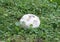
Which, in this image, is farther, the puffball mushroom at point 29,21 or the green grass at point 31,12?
the puffball mushroom at point 29,21

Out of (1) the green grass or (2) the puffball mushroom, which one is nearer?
(1) the green grass

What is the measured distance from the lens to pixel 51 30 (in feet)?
16.6

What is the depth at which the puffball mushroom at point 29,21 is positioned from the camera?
16.2 ft

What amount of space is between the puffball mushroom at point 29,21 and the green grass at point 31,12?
0.08 m

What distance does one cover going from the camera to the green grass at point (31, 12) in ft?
15.6

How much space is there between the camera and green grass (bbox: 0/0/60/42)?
4746mm

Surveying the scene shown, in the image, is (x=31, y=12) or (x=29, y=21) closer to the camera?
(x=29, y=21)

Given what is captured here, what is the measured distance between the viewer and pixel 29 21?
5.02 meters

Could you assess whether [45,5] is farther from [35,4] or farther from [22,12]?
[22,12]

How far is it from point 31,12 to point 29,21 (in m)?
0.64

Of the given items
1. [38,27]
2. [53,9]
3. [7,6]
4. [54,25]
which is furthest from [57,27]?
[7,6]

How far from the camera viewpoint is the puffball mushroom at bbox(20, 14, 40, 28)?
4.93 meters

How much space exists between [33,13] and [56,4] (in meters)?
0.77

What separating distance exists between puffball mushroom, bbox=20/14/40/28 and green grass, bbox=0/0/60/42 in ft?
0.27
